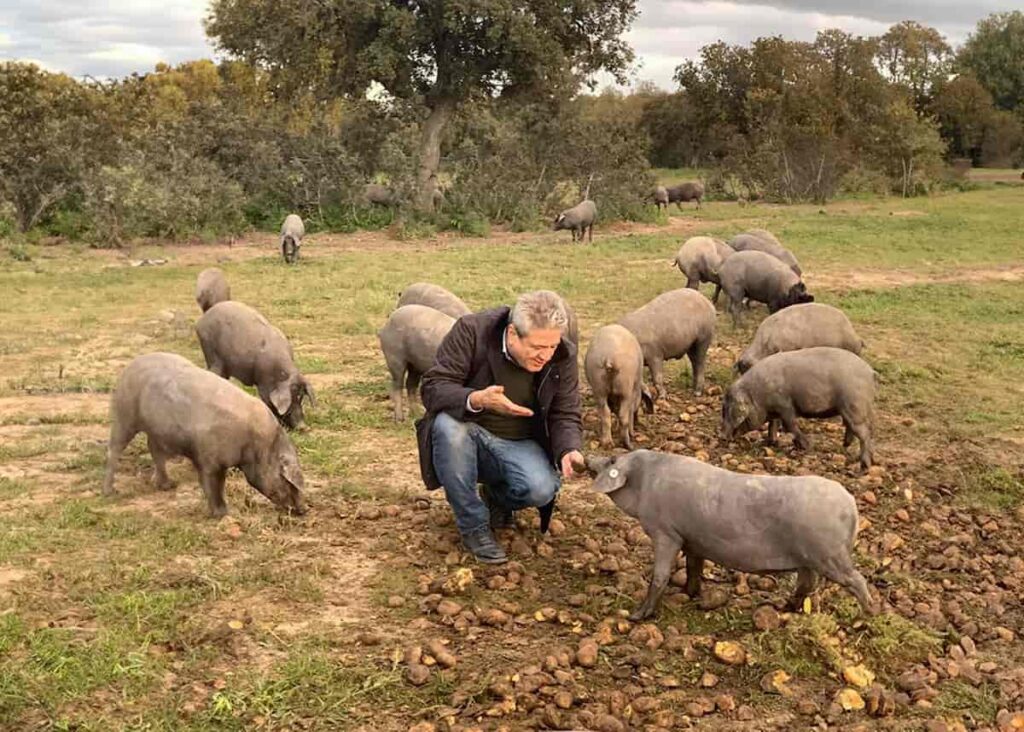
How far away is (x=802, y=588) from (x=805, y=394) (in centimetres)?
272

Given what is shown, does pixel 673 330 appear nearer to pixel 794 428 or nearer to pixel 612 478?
pixel 794 428

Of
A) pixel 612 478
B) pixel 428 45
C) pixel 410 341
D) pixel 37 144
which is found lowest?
pixel 612 478

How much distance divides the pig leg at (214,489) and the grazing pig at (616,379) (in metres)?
2.80

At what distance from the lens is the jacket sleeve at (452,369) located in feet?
16.9

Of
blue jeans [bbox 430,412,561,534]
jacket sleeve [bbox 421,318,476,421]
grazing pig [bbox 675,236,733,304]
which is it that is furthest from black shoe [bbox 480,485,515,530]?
grazing pig [bbox 675,236,733,304]

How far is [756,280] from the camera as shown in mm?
11781

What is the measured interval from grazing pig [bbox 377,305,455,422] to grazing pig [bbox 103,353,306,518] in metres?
2.06

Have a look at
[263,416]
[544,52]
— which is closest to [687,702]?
[263,416]

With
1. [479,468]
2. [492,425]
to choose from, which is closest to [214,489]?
[479,468]

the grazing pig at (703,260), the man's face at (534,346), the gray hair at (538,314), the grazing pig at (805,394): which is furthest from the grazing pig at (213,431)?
the grazing pig at (703,260)

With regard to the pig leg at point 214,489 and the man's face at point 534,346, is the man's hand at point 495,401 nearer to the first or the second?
the man's face at point 534,346

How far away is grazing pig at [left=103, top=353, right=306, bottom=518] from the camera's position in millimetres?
5719

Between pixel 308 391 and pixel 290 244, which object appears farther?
pixel 290 244

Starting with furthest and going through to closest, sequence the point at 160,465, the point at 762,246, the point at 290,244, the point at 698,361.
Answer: the point at 290,244 < the point at 762,246 < the point at 698,361 < the point at 160,465
